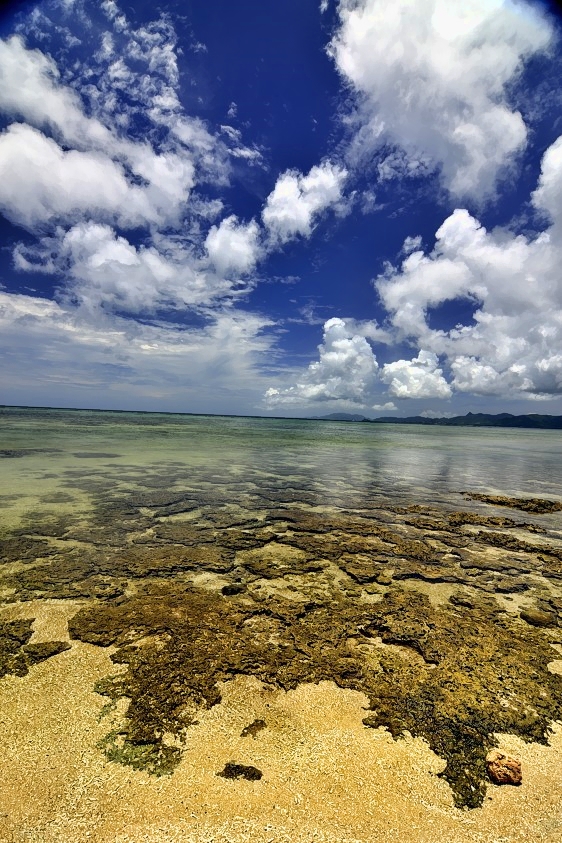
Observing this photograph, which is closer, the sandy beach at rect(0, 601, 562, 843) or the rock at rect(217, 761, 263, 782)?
the sandy beach at rect(0, 601, 562, 843)

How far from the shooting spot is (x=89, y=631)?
15.4 ft

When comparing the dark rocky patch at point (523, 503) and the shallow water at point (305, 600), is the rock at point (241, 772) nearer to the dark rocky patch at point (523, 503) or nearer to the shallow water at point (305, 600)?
the shallow water at point (305, 600)

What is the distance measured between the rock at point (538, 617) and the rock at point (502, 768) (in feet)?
8.69

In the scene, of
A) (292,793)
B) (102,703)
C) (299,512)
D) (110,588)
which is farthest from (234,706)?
(299,512)

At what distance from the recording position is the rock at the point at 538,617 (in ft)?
17.1

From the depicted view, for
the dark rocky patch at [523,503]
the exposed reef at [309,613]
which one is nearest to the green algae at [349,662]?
the exposed reef at [309,613]

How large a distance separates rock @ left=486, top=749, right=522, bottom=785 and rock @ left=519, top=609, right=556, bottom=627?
8.69ft

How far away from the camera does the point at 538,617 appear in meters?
5.32

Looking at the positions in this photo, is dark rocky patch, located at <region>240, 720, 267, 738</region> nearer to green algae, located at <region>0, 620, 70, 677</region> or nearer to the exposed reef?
the exposed reef

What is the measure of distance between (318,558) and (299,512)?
3355mm

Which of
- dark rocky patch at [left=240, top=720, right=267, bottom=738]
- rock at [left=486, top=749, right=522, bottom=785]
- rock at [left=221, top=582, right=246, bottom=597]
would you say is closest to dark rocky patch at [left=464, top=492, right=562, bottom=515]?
rock at [left=221, top=582, right=246, bottom=597]

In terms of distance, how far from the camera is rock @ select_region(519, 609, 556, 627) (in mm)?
5206

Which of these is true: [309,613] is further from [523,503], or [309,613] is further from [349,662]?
[523,503]

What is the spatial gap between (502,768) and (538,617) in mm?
3009
